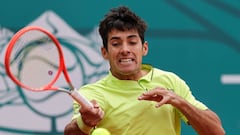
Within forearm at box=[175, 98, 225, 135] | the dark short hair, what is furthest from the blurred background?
forearm at box=[175, 98, 225, 135]

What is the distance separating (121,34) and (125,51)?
0.25 ft

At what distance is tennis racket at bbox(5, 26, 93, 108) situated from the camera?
257cm

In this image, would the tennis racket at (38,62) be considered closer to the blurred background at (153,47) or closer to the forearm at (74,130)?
the forearm at (74,130)

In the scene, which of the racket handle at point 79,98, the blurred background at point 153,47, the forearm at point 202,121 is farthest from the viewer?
the blurred background at point 153,47

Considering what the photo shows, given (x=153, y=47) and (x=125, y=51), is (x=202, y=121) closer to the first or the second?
(x=125, y=51)

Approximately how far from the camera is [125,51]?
9.00 ft

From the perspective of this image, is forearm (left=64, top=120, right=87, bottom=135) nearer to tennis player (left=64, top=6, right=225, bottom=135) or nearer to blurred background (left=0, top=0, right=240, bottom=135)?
tennis player (left=64, top=6, right=225, bottom=135)

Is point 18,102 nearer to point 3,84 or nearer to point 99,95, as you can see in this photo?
point 3,84

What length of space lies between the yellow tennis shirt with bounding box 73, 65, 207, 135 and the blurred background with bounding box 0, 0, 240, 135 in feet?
3.89

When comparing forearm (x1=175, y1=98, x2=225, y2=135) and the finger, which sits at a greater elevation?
the finger

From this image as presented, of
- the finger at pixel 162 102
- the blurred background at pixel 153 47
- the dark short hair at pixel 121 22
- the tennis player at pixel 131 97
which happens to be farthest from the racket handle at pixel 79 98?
the blurred background at pixel 153 47

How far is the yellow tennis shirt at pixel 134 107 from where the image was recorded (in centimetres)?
276

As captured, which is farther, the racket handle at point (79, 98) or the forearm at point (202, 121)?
the forearm at point (202, 121)

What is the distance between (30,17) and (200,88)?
101cm
